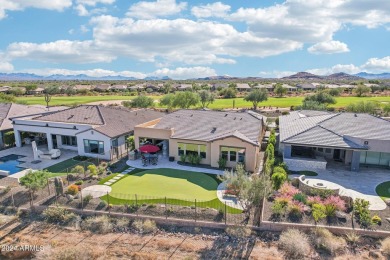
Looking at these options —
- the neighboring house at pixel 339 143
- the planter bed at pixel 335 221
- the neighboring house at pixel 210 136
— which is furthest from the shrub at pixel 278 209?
the neighboring house at pixel 339 143

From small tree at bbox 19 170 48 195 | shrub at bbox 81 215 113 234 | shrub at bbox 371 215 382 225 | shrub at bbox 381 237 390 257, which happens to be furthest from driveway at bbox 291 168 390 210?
small tree at bbox 19 170 48 195

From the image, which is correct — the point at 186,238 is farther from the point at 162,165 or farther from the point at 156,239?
the point at 162,165

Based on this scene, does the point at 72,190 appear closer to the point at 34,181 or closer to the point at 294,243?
the point at 34,181


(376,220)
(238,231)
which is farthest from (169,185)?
(376,220)

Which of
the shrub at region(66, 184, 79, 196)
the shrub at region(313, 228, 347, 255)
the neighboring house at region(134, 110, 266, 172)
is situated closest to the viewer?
the shrub at region(313, 228, 347, 255)

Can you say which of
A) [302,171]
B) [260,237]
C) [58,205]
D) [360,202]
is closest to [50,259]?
[58,205]

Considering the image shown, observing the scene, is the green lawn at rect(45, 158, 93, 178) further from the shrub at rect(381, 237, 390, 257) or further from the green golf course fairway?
the shrub at rect(381, 237, 390, 257)
